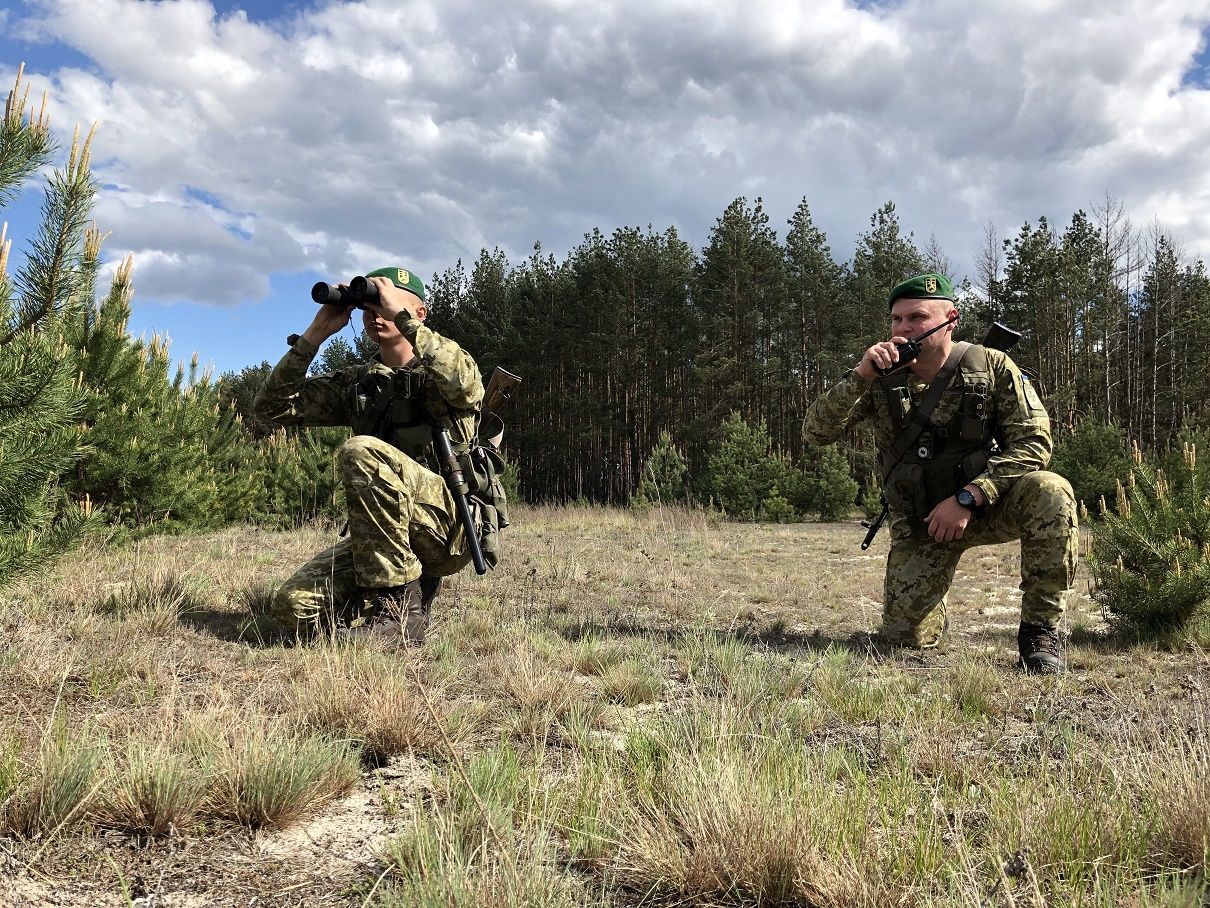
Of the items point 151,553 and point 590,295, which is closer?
point 151,553

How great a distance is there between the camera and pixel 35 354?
9.45 feet

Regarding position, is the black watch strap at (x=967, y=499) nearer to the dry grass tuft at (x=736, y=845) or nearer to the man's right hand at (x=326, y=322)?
the dry grass tuft at (x=736, y=845)

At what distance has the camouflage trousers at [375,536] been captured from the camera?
3.50 m

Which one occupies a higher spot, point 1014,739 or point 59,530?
point 59,530

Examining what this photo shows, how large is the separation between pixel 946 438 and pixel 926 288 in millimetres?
872

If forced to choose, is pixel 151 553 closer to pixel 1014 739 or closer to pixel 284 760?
pixel 284 760

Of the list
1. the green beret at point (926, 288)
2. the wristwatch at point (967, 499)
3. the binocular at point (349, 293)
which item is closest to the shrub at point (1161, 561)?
the wristwatch at point (967, 499)

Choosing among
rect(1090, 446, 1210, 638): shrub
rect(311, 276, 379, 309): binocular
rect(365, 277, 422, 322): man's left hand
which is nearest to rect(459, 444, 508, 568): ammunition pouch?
rect(365, 277, 422, 322): man's left hand

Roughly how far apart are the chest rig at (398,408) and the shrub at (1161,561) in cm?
396

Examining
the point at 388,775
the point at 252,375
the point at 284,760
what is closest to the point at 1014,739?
the point at 388,775

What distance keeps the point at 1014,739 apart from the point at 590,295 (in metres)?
30.1

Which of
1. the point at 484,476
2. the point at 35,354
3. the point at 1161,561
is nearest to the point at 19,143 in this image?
the point at 35,354

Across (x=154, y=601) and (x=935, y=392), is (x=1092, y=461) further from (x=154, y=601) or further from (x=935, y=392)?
(x=154, y=601)

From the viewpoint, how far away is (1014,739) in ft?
8.14
